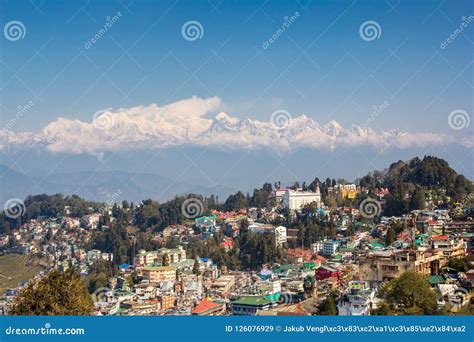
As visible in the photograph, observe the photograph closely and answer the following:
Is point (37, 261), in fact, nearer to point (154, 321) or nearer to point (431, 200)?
point (431, 200)

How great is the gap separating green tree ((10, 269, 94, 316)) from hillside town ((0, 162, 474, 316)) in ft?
6.18

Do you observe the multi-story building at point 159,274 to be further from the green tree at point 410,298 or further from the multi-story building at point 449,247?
the green tree at point 410,298

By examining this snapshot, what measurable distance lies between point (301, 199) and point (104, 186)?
20.1ft

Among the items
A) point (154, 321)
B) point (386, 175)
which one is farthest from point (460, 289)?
point (386, 175)

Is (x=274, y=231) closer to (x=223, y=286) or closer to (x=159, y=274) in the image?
(x=159, y=274)

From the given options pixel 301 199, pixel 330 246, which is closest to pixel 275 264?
pixel 330 246

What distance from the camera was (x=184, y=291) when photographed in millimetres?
12562

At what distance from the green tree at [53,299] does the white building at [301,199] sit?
14712 mm

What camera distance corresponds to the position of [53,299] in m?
5.81

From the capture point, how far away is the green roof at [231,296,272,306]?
9050 millimetres

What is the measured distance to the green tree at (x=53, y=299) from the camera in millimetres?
5777

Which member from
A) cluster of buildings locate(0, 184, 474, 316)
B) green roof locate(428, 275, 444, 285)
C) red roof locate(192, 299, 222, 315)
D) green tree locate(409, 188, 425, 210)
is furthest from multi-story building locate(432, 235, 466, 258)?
green tree locate(409, 188, 425, 210)

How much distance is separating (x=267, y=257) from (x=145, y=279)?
3.24 meters

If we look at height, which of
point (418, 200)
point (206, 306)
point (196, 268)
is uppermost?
point (418, 200)
